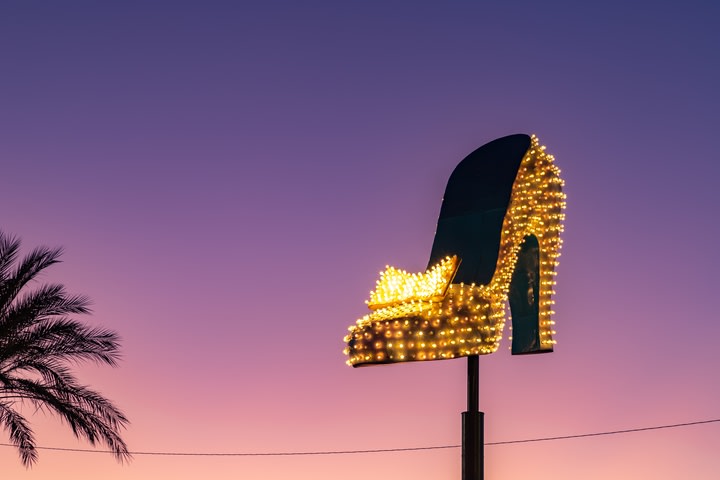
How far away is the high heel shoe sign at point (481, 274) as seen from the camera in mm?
21703

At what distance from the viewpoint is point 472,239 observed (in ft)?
73.5

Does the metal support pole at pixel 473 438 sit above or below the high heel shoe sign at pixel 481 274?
below

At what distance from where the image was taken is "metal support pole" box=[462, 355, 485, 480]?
2139 centimetres

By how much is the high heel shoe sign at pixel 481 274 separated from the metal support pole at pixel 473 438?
2.59 feet

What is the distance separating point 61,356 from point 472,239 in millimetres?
9032

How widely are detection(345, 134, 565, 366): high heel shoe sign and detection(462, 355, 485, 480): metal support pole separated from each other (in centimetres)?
79

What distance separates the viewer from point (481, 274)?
22.0 meters

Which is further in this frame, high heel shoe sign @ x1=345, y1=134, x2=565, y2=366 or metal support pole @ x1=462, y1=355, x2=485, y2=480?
high heel shoe sign @ x1=345, y1=134, x2=565, y2=366

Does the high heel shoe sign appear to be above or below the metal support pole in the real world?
above

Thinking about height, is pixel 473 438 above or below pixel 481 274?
below

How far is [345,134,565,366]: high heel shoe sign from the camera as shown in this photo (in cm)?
2170

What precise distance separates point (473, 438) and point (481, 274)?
2.93m

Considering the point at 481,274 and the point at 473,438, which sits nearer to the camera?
the point at 473,438

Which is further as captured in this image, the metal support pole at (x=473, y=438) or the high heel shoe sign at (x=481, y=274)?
the high heel shoe sign at (x=481, y=274)
